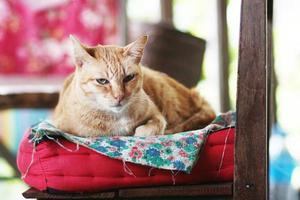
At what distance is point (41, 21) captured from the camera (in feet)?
10.4

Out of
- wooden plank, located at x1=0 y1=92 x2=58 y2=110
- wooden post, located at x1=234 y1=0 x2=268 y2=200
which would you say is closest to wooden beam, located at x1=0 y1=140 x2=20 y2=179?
wooden plank, located at x1=0 y1=92 x2=58 y2=110

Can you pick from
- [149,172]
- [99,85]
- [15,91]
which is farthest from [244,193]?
[15,91]

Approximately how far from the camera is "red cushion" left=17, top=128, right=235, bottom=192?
1.18 m

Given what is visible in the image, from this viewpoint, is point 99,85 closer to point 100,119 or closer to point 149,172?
point 100,119

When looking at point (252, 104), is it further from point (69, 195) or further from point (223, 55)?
point (223, 55)

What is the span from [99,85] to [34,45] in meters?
1.93

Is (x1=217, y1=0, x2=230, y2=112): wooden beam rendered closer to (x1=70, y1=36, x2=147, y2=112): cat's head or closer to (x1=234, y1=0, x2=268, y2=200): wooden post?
(x1=70, y1=36, x2=147, y2=112): cat's head

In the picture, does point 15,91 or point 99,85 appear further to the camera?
point 15,91

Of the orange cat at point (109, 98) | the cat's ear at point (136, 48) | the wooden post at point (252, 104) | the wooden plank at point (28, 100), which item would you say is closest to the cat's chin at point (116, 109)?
the orange cat at point (109, 98)

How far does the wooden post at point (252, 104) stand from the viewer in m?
1.04

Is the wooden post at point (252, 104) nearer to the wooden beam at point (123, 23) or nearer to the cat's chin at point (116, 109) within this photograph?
the cat's chin at point (116, 109)

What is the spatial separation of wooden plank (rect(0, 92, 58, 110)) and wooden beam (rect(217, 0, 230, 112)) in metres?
1.02

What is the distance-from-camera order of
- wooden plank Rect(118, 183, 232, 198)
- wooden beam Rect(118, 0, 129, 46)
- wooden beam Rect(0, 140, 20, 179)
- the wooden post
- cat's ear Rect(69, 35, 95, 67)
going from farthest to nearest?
wooden beam Rect(0, 140, 20, 179) < wooden beam Rect(118, 0, 129, 46) < cat's ear Rect(69, 35, 95, 67) < wooden plank Rect(118, 183, 232, 198) < the wooden post

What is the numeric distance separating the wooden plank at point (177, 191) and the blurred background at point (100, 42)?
6.01ft
